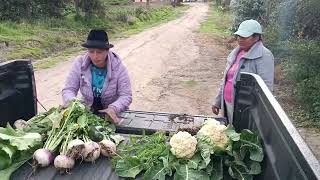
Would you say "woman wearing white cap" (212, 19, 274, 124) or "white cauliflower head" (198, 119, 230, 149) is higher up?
"woman wearing white cap" (212, 19, 274, 124)

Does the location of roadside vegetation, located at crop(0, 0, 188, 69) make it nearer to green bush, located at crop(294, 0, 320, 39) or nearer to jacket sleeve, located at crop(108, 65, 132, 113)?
green bush, located at crop(294, 0, 320, 39)

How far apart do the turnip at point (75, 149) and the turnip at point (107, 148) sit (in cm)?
19

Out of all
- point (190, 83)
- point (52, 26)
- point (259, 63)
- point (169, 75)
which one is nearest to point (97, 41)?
point (259, 63)

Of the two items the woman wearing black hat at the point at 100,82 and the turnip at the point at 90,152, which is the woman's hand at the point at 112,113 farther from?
the turnip at the point at 90,152

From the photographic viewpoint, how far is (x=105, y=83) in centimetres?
436

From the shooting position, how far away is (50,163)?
313 cm

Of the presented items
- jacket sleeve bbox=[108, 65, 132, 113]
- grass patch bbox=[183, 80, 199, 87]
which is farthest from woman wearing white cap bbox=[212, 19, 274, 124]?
grass patch bbox=[183, 80, 199, 87]

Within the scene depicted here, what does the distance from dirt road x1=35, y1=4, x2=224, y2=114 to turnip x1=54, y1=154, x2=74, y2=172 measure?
649 cm

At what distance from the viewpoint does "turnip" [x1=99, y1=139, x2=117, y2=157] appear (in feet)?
10.7

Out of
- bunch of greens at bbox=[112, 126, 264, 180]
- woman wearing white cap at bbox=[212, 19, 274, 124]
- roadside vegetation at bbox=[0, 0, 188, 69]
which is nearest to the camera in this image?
bunch of greens at bbox=[112, 126, 264, 180]

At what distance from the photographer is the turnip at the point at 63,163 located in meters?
3.00

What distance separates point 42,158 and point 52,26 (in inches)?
864

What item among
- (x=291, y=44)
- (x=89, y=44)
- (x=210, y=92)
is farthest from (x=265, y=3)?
(x=89, y=44)

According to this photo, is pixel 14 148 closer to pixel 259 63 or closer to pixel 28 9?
pixel 259 63
